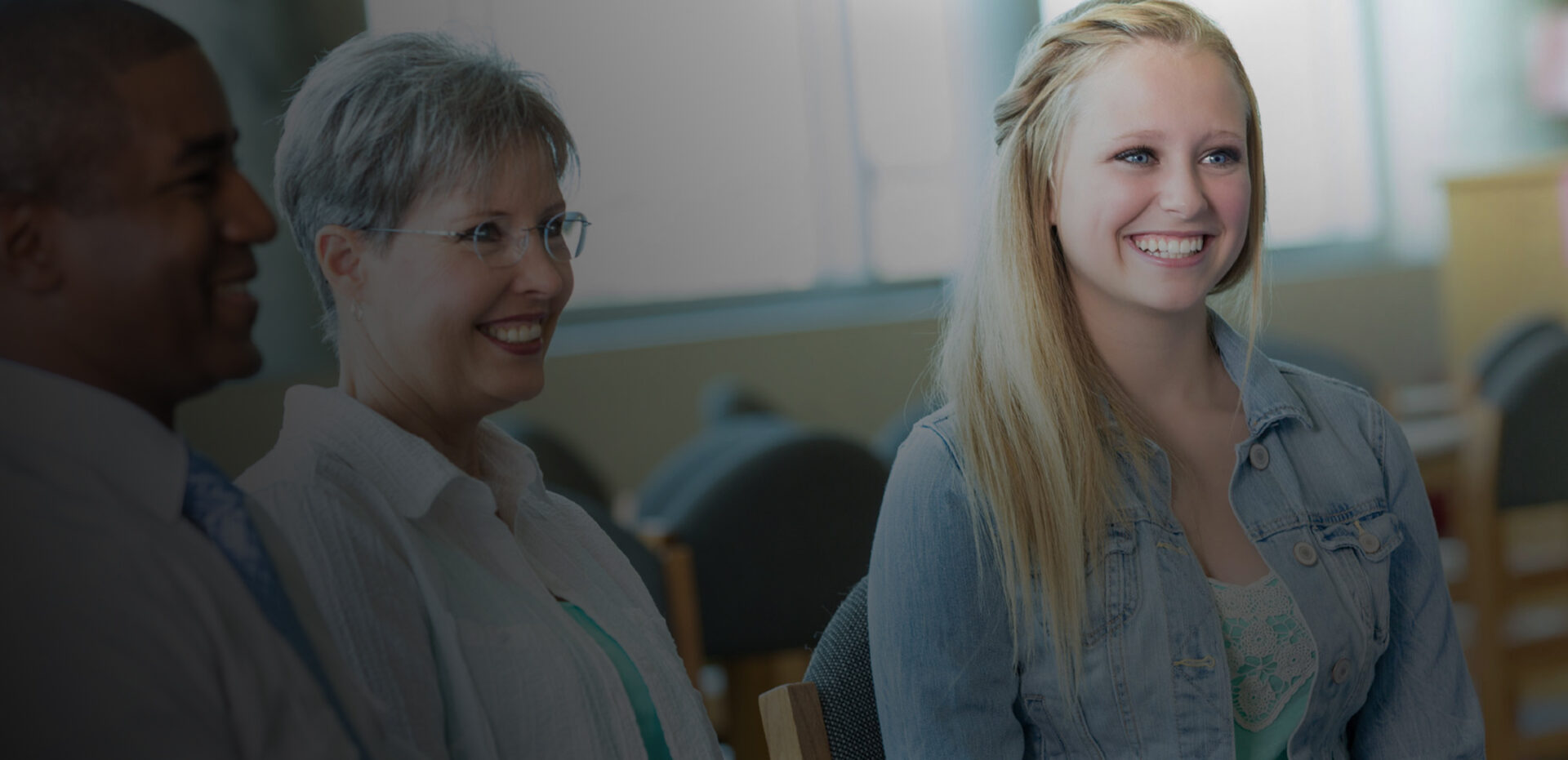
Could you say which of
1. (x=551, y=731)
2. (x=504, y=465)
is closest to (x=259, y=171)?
(x=504, y=465)

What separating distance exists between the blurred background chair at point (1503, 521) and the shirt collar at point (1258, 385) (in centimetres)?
183

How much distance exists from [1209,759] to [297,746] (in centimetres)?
85

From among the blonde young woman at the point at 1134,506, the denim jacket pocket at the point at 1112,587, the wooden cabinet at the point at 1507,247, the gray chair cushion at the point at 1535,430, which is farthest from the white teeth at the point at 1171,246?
the wooden cabinet at the point at 1507,247

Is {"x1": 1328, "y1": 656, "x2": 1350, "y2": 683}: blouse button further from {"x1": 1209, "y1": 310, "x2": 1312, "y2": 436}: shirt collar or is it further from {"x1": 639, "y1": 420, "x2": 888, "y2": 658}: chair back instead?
{"x1": 639, "y1": 420, "x2": 888, "y2": 658}: chair back

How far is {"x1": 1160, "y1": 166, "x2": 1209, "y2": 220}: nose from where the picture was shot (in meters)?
1.09

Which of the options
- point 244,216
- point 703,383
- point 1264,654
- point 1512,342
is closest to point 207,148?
point 244,216

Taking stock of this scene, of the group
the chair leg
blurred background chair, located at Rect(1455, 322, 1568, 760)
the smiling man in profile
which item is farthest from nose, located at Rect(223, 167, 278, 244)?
blurred background chair, located at Rect(1455, 322, 1568, 760)

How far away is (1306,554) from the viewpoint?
1.14 m

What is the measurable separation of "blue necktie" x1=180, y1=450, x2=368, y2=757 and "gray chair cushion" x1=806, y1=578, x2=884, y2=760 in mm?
613

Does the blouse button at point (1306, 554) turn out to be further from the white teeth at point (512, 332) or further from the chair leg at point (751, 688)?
the chair leg at point (751, 688)

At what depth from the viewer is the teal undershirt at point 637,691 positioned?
82 centimetres

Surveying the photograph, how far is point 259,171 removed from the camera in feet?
9.14

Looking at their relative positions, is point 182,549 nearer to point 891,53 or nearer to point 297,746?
point 297,746

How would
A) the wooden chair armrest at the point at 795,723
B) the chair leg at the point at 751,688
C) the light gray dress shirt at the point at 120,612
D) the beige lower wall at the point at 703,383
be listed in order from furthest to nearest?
1. the beige lower wall at the point at 703,383
2. the chair leg at the point at 751,688
3. the wooden chair armrest at the point at 795,723
4. the light gray dress shirt at the point at 120,612
